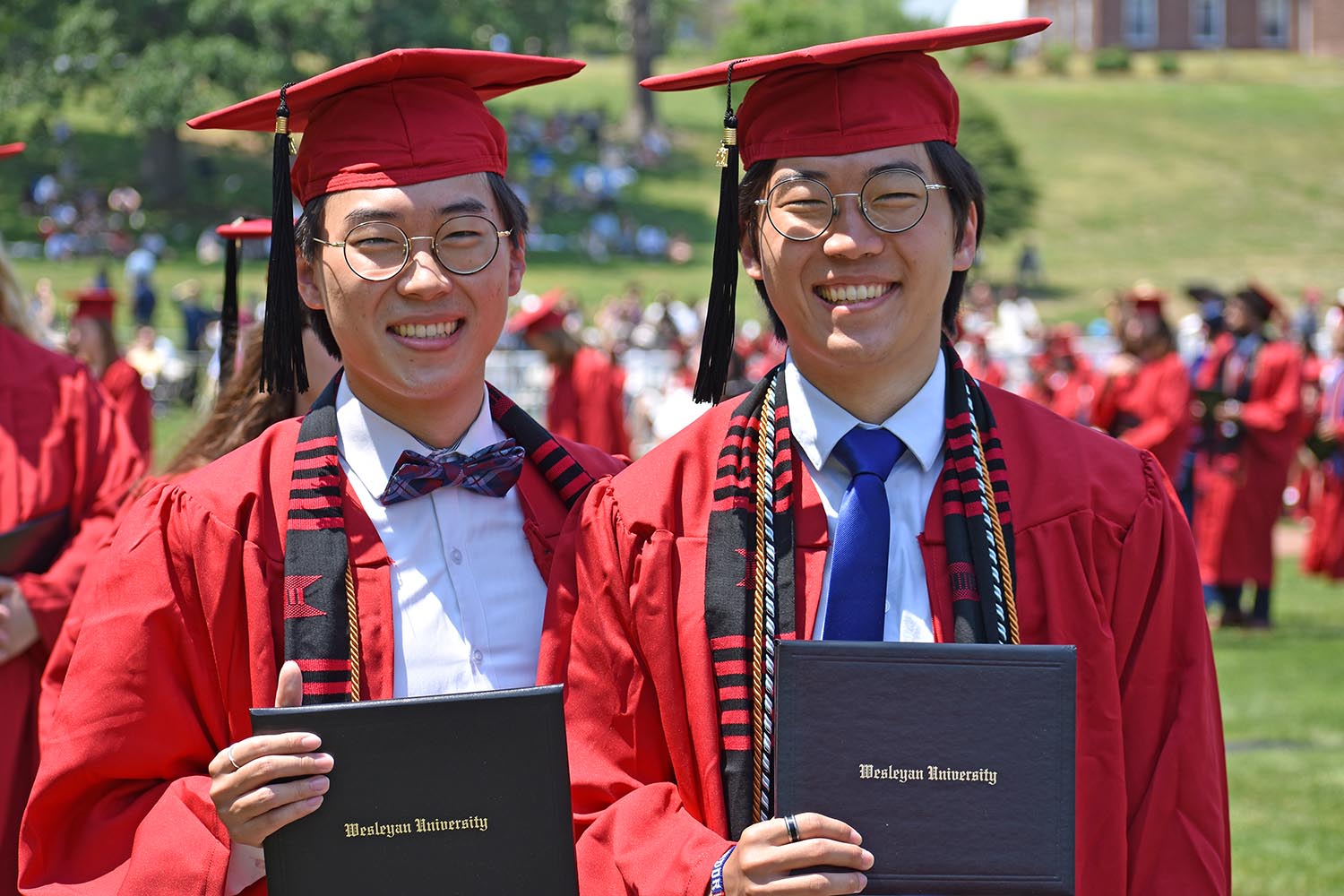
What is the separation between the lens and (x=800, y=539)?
2703mm

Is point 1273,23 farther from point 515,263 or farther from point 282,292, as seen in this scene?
point 282,292

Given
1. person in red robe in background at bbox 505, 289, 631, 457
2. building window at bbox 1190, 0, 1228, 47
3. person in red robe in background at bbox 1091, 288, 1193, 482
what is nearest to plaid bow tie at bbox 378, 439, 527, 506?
person in red robe in background at bbox 1091, 288, 1193, 482

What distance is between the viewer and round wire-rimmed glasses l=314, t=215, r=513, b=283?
9.25ft

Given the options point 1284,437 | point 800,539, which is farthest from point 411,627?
point 1284,437

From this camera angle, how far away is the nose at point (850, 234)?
262 centimetres

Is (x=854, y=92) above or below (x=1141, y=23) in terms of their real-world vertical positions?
below

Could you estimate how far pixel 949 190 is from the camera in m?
2.73

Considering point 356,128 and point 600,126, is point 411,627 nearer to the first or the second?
point 356,128

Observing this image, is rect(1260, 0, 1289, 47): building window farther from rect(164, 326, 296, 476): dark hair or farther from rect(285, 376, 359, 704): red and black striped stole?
rect(285, 376, 359, 704): red and black striped stole

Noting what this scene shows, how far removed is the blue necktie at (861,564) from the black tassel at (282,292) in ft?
3.41

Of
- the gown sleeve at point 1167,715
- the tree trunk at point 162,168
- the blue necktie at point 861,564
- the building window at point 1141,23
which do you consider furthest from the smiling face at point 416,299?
the building window at point 1141,23

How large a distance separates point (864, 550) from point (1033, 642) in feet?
0.97

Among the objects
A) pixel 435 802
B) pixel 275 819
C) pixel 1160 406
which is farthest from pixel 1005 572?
pixel 1160 406

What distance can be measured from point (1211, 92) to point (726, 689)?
59.0 meters
